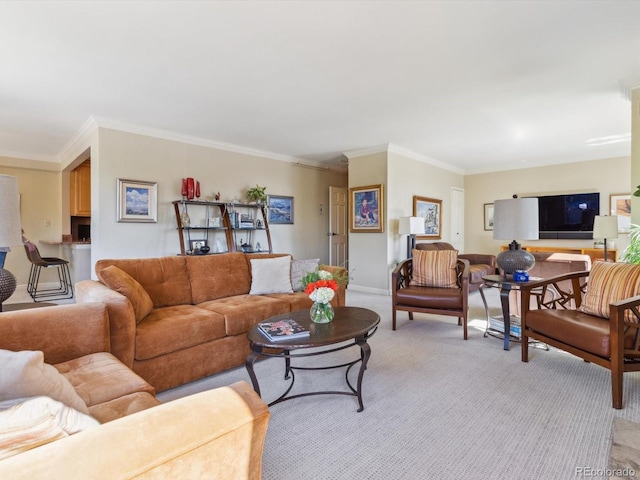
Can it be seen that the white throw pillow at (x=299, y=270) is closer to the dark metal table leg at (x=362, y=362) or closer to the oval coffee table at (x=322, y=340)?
the oval coffee table at (x=322, y=340)

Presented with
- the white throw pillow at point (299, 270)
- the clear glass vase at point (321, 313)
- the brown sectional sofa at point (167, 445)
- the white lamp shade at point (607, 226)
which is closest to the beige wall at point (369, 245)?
the white throw pillow at point (299, 270)

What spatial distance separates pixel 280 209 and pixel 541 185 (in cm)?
527

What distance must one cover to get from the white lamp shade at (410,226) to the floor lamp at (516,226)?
2.09 m

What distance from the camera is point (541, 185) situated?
22.3ft

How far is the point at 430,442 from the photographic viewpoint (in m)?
A: 1.69

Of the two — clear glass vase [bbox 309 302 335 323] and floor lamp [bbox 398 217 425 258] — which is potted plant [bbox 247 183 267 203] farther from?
clear glass vase [bbox 309 302 335 323]

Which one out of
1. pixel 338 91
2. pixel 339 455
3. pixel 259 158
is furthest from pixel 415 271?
pixel 259 158

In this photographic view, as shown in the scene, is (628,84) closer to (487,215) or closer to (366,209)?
(366,209)

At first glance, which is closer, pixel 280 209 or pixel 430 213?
pixel 280 209

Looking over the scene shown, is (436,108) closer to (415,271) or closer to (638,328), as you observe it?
(415,271)

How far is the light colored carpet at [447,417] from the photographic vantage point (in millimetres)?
1522

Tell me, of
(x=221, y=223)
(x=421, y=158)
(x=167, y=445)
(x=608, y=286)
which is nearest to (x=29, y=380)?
(x=167, y=445)

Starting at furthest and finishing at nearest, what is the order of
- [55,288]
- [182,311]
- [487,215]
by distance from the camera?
[487,215], [55,288], [182,311]

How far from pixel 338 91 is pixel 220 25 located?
1382 millimetres
